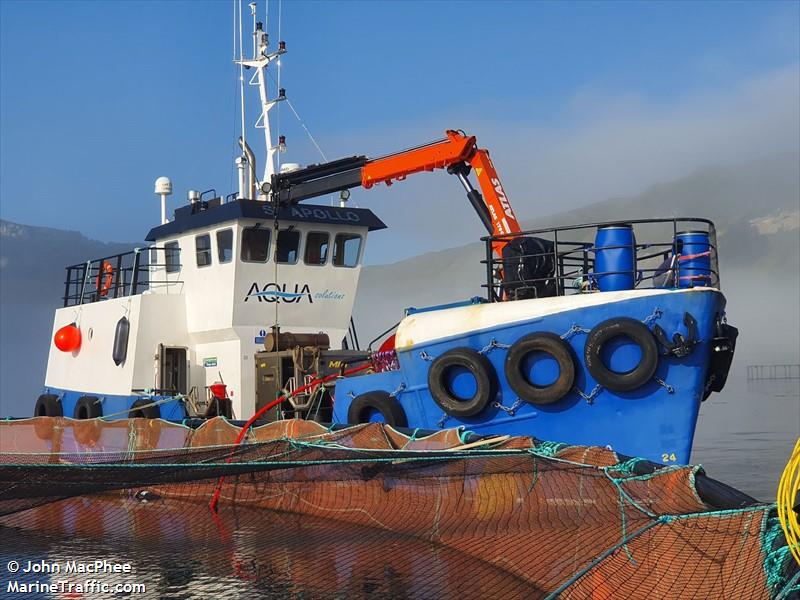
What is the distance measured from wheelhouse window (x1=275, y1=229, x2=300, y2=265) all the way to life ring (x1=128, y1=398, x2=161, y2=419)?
119 inches

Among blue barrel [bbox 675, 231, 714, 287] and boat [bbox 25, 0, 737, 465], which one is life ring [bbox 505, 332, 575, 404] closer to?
boat [bbox 25, 0, 737, 465]

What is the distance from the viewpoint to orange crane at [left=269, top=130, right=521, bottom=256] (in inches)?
489

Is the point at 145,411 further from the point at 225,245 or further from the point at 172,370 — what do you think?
the point at 225,245

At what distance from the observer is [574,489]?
619 cm

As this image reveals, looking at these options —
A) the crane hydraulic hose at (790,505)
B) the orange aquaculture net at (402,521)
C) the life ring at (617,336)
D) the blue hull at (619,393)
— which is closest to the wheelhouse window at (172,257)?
the orange aquaculture net at (402,521)

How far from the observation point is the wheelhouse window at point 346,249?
1521 centimetres

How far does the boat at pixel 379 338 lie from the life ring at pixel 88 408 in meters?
0.03

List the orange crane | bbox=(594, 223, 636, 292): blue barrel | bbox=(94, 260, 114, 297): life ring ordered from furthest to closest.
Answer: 1. bbox=(94, 260, 114, 297): life ring
2. the orange crane
3. bbox=(594, 223, 636, 292): blue barrel

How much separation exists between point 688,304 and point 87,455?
7.18 metres

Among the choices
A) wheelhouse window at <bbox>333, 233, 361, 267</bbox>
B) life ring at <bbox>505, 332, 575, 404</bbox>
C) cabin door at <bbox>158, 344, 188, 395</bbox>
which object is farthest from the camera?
wheelhouse window at <bbox>333, 233, 361, 267</bbox>

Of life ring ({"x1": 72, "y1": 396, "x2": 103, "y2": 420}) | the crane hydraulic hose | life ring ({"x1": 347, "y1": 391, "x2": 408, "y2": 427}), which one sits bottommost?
the crane hydraulic hose

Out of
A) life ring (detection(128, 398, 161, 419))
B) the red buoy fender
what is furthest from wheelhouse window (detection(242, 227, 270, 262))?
the red buoy fender

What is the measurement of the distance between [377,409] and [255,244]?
457 centimetres

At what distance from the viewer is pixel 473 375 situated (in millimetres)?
10008
